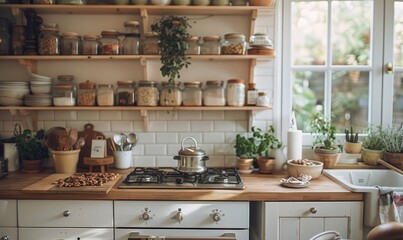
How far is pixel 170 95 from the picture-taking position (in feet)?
9.00

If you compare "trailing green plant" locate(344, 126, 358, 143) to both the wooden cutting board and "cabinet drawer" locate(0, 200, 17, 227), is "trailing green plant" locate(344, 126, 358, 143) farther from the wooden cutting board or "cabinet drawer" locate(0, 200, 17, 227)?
"cabinet drawer" locate(0, 200, 17, 227)

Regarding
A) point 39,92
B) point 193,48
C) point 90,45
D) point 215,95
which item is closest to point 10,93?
point 39,92

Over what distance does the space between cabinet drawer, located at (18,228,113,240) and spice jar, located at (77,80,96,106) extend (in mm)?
892

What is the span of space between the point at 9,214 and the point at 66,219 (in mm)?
350

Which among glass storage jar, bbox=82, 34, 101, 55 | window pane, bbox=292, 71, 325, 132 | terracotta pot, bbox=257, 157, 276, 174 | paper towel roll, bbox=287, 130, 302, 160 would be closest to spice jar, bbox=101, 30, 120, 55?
glass storage jar, bbox=82, 34, 101, 55

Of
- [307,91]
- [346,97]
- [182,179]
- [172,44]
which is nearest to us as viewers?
[182,179]

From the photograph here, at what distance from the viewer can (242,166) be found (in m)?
2.77

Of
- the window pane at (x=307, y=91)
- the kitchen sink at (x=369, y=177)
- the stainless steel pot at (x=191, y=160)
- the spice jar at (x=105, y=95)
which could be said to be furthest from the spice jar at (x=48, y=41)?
the window pane at (x=307, y=91)

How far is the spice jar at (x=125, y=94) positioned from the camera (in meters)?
2.76

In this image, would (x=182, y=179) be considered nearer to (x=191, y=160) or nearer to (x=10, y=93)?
(x=191, y=160)

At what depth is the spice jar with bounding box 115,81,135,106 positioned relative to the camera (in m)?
2.76

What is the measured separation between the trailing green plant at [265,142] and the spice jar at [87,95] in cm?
120

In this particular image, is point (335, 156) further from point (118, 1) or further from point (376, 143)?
point (118, 1)

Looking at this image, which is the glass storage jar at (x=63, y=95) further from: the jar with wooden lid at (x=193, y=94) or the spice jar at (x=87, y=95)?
the jar with wooden lid at (x=193, y=94)
